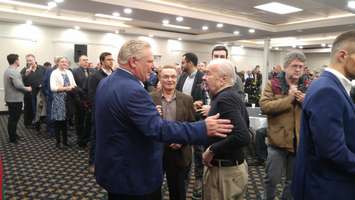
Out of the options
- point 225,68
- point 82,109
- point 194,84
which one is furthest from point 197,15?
point 225,68

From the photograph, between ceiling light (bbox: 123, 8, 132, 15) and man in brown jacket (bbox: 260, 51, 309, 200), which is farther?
ceiling light (bbox: 123, 8, 132, 15)

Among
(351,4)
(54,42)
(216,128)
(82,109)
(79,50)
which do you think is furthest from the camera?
(79,50)

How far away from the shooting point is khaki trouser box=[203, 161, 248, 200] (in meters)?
1.96

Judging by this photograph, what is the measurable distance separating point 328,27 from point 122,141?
10141 mm

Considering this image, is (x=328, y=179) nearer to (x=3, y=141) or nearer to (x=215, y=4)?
(x=3, y=141)

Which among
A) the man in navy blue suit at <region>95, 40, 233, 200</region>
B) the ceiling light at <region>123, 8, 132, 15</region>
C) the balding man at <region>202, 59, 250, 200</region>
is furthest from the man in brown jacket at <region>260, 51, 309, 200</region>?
the ceiling light at <region>123, 8, 132, 15</region>

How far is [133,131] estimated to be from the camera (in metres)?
1.64

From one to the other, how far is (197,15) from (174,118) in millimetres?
7171

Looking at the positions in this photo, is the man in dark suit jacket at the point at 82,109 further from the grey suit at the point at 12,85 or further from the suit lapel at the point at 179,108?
the suit lapel at the point at 179,108

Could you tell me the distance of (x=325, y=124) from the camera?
136 centimetres

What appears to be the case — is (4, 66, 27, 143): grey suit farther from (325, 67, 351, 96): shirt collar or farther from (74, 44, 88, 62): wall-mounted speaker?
(74, 44, 88, 62): wall-mounted speaker

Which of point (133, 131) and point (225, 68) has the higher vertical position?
point (225, 68)

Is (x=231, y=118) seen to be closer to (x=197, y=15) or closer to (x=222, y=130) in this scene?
(x=222, y=130)

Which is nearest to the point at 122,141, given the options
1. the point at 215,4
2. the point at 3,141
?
the point at 3,141
